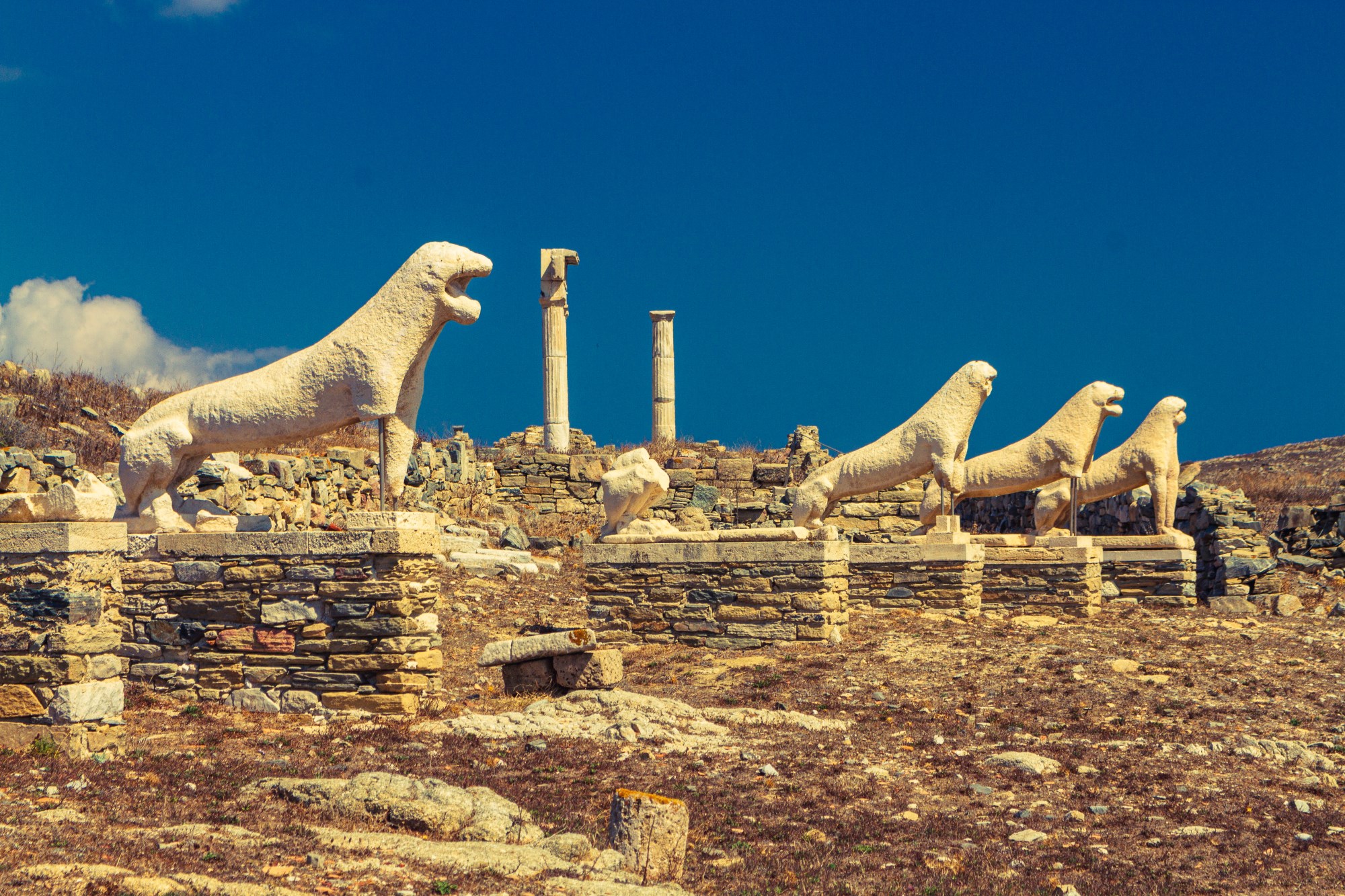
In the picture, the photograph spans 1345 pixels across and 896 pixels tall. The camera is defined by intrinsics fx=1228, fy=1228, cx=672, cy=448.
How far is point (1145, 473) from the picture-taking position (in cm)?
1560

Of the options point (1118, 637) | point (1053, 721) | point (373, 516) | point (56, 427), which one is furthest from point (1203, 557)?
point (56, 427)

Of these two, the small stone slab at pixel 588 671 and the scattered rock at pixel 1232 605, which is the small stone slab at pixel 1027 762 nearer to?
the small stone slab at pixel 588 671

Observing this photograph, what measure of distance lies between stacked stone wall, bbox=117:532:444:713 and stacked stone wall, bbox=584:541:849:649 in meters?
3.30

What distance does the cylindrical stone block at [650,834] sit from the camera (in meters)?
5.23

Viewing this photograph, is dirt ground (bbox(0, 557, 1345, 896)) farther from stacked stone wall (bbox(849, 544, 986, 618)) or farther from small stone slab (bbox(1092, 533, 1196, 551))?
small stone slab (bbox(1092, 533, 1196, 551))

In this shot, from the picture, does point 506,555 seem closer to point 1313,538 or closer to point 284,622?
point 284,622

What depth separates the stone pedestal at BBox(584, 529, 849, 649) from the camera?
11.2m

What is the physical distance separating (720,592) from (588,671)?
2.75 meters

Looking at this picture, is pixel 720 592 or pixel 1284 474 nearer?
pixel 720 592

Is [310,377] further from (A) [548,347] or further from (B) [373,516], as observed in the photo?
(A) [548,347]

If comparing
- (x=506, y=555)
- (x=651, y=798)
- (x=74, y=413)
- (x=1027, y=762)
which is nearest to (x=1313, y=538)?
(x=506, y=555)

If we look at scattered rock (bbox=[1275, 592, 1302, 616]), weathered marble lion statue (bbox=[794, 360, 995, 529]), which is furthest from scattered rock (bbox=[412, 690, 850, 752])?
scattered rock (bbox=[1275, 592, 1302, 616])

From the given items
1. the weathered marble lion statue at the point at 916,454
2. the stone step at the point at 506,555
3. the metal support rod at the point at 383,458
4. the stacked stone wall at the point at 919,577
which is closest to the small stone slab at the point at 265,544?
the metal support rod at the point at 383,458

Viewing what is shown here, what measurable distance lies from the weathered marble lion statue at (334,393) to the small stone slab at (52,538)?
2.03m
